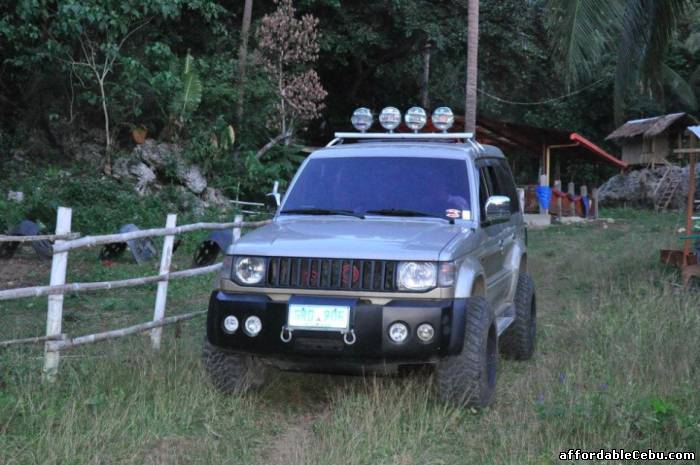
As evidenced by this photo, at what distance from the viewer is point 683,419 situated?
189 inches

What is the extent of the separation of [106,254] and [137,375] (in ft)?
26.6

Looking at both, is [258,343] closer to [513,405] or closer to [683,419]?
[513,405]

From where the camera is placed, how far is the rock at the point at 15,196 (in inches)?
690

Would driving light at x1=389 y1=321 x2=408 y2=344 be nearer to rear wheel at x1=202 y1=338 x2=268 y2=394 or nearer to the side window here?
rear wheel at x1=202 y1=338 x2=268 y2=394

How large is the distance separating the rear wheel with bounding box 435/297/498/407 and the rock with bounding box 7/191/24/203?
14.1 meters

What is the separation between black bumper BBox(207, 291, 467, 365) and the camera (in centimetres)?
Answer: 508

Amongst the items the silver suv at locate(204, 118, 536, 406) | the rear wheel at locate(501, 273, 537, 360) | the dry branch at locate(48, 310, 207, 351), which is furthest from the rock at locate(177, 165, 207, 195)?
the silver suv at locate(204, 118, 536, 406)

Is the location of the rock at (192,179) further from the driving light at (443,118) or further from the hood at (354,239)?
the hood at (354,239)

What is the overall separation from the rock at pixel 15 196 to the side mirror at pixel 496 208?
13.5 metres

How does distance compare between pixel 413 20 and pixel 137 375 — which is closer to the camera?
pixel 137 375

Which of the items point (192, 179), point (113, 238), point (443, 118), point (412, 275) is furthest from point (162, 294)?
point (192, 179)

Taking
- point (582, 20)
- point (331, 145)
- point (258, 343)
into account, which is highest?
point (582, 20)

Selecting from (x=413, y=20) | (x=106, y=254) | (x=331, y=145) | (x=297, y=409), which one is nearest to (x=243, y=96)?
(x=413, y=20)

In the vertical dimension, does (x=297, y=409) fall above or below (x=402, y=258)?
below
